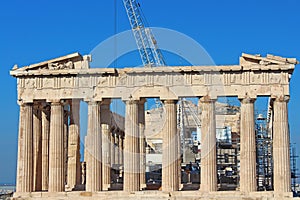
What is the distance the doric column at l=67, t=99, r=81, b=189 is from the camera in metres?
64.4

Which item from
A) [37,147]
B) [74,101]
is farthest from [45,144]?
[74,101]

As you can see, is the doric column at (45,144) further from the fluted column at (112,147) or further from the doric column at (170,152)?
the fluted column at (112,147)

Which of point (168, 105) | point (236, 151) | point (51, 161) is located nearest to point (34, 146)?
point (51, 161)

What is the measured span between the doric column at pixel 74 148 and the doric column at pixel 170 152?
11228mm

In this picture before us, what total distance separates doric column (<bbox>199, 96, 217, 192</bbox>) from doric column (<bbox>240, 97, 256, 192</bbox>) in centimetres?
243

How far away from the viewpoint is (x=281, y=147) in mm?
55312

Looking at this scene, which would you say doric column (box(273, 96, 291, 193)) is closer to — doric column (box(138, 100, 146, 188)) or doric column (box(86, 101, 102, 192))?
doric column (box(138, 100, 146, 188))

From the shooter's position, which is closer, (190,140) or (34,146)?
(34,146)

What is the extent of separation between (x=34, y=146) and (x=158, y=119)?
1535 inches

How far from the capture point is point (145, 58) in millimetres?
100062

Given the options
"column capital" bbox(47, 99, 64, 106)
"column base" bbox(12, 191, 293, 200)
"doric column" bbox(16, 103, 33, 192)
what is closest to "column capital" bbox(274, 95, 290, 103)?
"column base" bbox(12, 191, 293, 200)

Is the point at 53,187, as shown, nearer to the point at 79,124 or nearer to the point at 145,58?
the point at 79,124

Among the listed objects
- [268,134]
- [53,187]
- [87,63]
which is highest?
[87,63]

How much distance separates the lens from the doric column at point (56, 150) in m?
57.8
